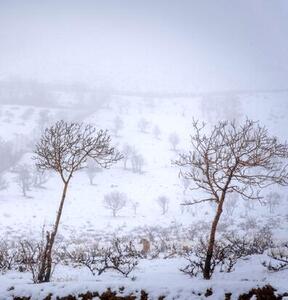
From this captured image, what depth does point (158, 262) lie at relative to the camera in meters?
17.5

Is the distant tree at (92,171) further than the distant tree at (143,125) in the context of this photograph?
No

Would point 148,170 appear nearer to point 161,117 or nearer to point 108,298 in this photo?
point 161,117

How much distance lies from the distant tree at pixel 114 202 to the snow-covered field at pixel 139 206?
1.38m

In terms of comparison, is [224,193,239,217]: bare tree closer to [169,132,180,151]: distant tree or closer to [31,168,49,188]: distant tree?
[169,132,180,151]: distant tree

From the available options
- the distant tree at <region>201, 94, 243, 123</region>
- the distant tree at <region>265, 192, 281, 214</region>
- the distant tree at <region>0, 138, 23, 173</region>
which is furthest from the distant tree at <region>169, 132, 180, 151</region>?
the distant tree at <region>0, 138, 23, 173</region>

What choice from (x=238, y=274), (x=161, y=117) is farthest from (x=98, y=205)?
(x=161, y=117)

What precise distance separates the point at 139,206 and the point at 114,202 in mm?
6392

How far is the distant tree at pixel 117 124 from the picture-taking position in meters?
132

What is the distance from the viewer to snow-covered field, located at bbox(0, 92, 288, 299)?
889cm

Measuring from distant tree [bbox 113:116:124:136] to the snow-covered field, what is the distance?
647 mm

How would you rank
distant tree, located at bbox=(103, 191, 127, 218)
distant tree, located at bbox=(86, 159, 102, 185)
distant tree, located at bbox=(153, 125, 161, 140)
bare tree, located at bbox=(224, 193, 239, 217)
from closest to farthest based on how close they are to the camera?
distant tree, located at bbox=(103, 191, 127, 218) < bare tree, located at bbox=(224, 193, 239, 217) < distant tree, located at bbox=(86, 159, 102, 185) < distant tree, located at bbox=(153, 125, 161, 140)

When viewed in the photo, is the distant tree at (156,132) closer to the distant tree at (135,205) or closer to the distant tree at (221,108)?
the distant tree at (221,108)

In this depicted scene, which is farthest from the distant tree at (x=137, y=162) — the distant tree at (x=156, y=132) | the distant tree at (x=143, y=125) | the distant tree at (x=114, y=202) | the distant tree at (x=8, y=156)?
the distant tree at (x=8, y=156)

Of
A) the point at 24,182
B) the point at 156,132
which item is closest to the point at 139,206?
the point at 24,182
